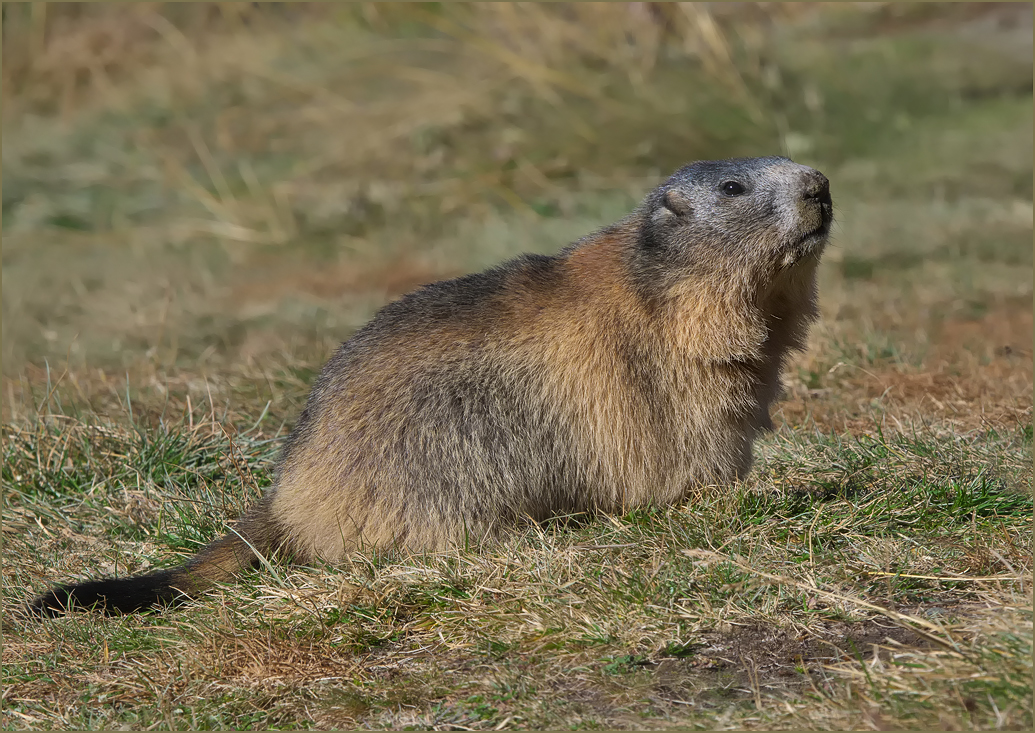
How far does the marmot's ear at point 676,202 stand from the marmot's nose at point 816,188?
0.51 m

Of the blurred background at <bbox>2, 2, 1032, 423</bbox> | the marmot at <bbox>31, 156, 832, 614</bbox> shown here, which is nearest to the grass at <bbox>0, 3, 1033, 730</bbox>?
the blurred background at <bbox>2, 2, 1032, 423</bbox>

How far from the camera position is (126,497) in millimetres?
5863

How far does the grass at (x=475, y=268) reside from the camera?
393cm

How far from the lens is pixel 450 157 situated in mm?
12141

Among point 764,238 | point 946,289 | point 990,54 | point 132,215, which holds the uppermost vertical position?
point 990,54

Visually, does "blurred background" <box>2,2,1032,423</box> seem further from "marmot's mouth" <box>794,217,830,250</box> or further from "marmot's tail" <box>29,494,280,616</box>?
"marmot's mouth" <box>794,217,830,250</box>

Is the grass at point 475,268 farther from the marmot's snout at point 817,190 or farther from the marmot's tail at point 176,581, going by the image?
the marmot's snout at point 817,190

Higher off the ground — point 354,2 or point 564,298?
point 354,2

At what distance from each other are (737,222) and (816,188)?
0.34m

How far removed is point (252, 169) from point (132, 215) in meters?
1.37

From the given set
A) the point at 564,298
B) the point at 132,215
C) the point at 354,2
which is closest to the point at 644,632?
the point at 564,298

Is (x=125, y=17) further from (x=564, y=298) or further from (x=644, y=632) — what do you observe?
(x=644, y=632)

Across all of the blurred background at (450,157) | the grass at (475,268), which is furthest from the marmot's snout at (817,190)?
the blurred background at (450,157)

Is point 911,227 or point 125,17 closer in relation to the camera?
point 911,227
